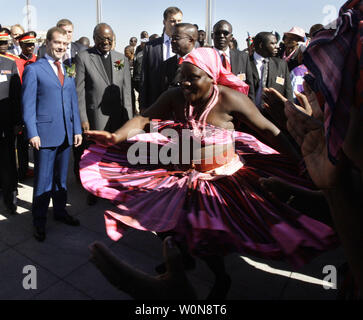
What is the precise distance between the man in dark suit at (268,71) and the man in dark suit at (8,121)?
125 inches

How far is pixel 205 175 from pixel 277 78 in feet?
9.79

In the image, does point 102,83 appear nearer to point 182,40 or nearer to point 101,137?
point 182,40

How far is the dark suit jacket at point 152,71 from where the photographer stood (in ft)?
14.7

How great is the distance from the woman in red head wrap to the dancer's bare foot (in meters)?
0.19

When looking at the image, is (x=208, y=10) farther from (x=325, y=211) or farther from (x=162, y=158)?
(x=325, y=211)

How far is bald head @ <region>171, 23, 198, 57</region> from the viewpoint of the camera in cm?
395

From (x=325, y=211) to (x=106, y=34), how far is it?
3.60 metres

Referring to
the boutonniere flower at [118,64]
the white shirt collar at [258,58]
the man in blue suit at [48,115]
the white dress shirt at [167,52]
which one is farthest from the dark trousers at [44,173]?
the white shirt collar at [258,58]

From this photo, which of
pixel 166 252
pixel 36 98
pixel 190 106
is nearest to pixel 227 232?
pixel 166 252

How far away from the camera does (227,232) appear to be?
1.70 m

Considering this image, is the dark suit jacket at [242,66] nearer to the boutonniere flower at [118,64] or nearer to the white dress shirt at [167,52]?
the white dress shirt at [167,52]

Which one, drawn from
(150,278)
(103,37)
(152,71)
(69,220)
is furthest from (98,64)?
(150,278)

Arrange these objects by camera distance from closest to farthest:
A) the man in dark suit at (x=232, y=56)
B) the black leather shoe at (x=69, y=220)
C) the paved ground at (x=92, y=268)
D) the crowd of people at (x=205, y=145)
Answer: the crowd of people at (x=205, y=145) → the paved ground at (x=92, y=268) → the black leather shoe at (x=69, y=220) → the man in dark suit at (x=232, y=56)

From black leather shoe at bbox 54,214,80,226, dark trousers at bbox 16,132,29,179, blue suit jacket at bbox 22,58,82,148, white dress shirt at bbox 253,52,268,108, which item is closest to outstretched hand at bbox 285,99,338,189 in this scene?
blue suit jacket at bbox 22,58,82,148
